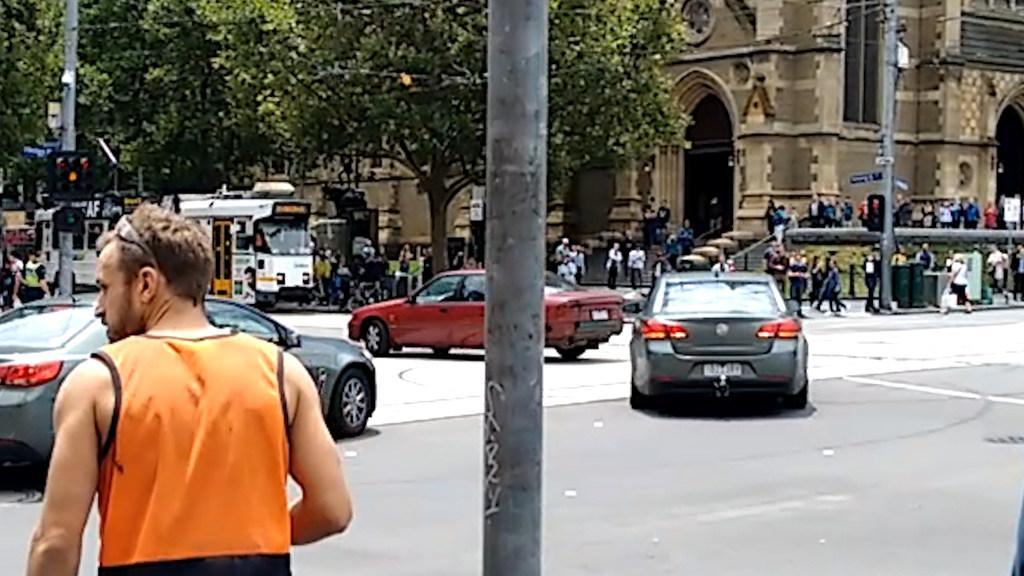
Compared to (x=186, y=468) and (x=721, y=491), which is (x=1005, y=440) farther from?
(x=186, y=468)

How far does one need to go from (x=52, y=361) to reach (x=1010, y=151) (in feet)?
172

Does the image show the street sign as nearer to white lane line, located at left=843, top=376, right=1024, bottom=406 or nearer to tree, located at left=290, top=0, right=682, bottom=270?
tree, located at left=290, top=0, right=682, bottom=270

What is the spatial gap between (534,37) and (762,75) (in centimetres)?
4719

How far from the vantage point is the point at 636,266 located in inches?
1857

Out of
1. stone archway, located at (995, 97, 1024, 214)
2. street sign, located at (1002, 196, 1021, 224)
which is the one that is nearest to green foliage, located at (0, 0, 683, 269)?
street sign, located at (1002, 196, 1021, 224)

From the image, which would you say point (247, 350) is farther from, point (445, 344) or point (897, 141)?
point (897, 141)

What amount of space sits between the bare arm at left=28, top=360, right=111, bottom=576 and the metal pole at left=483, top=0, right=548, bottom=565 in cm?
130

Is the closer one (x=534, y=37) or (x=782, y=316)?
(x=534, y=37)

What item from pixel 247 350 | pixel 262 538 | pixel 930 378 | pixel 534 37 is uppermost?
pixel 534 37

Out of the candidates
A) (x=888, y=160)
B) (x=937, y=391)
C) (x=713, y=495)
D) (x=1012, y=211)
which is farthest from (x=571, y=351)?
(x=1012, y=211)

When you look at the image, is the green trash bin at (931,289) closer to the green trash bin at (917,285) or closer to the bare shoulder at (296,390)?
the green trash bin at (917,285)

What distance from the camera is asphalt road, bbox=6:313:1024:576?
917cm

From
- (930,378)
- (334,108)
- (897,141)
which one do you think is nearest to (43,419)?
(930,378)

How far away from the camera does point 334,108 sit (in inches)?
1655
